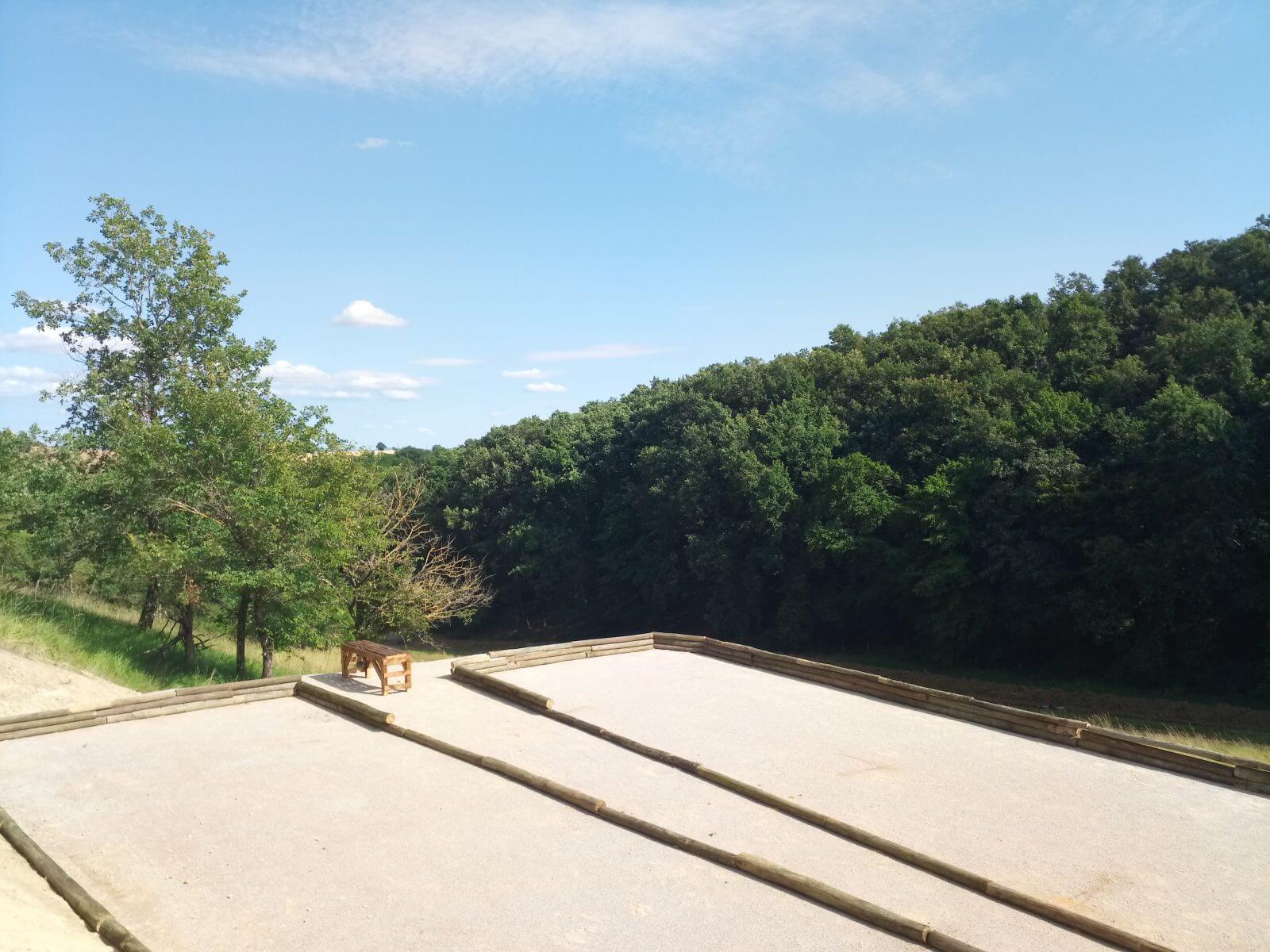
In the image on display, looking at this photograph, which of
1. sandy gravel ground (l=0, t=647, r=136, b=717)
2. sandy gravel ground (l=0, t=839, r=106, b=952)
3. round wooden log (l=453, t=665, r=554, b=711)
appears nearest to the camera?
sandy gravel ground (l=0, t=839, r=106, b=952)

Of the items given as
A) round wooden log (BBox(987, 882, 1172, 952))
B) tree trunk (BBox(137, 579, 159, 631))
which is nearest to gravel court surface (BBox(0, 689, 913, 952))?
round wooden log (BBox(987, 882, 1172, 952))

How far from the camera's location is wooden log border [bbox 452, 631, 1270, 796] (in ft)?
32.3

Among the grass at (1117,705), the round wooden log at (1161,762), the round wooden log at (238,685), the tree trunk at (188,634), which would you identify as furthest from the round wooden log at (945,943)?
the tree trunk at (188,634)

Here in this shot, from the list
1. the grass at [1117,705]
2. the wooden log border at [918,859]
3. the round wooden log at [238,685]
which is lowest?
the grass at [1117,705]

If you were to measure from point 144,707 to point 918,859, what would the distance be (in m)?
9.75

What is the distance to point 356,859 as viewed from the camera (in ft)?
25.4

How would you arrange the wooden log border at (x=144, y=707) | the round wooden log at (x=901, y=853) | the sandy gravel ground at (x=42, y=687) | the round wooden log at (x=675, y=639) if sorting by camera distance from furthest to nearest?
1. the round wooden log at (x=675, y=639)
2. the sandy gravel ground at (x=42, y=687)
3. the wooden log border at (x=144, y=707)
4. the round wooden log at (x=901, y=853)

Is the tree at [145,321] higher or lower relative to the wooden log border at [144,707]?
higher

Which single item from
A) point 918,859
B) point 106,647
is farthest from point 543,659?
point 918,859

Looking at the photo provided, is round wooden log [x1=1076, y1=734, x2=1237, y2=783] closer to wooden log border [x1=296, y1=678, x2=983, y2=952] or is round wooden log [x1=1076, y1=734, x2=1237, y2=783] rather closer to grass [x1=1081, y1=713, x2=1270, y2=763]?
wooden log border [x1=296, y1=678, x2=983, y2=952]

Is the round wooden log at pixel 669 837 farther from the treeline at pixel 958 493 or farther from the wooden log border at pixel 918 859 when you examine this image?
the treeline at pixel 958 493

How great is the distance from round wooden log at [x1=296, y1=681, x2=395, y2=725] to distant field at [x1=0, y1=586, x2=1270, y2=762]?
152 inches

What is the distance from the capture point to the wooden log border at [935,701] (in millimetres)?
9844

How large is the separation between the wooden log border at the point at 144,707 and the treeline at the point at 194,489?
254cm
